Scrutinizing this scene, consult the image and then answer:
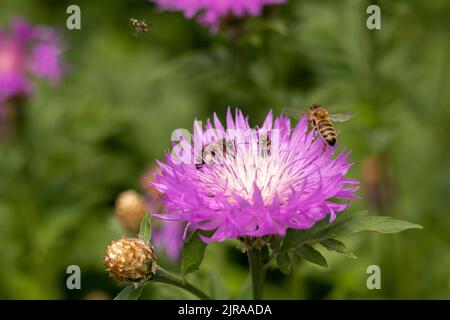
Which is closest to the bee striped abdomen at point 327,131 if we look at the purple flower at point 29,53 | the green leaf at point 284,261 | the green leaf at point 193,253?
the green leaf at point 284,261

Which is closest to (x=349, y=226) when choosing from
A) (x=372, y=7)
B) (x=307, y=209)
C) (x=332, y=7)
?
(x=307, y=209)

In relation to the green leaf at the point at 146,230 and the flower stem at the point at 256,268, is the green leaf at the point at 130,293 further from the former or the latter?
the flower stem at the point at 256,268

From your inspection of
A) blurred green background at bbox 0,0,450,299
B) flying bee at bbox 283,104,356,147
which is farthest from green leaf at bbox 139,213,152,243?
blurred green background at bbox 0,0,450,299

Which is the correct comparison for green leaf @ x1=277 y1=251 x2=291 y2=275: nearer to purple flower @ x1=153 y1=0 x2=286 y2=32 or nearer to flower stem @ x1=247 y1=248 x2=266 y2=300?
flower stem @ x1=247 y1=248 x2=266 y2=300

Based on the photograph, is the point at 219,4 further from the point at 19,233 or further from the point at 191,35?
the point at 191,35

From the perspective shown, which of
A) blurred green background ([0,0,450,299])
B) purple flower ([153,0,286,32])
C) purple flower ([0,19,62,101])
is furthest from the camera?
purple flower ([0,19,62,101])

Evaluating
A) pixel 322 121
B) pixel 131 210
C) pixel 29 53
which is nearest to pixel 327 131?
pixel 322 121

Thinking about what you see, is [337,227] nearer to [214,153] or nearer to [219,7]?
[214,153]

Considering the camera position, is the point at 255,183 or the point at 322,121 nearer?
the point at 255,183
